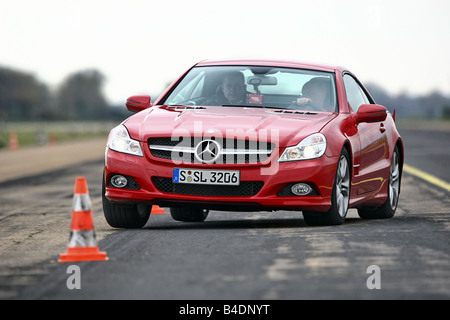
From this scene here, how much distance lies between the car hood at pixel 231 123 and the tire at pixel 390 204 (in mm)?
1740

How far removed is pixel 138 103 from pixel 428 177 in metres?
9.50

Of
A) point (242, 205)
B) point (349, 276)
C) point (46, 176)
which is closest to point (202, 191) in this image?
point (242, 205)

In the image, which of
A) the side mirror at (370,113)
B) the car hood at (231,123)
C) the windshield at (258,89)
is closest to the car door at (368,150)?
the side mirror at (370,113)

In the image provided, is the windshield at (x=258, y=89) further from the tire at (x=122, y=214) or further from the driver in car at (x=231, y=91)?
the tire at (x=122, y=214)

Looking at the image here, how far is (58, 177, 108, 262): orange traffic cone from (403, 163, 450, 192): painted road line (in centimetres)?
869

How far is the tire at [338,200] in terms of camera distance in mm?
8844

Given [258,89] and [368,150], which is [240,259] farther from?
[368,150]

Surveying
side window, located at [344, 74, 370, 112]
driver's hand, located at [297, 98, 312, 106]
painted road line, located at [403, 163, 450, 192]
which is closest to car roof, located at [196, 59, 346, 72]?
side window, located at [344, 74, 370, 112]

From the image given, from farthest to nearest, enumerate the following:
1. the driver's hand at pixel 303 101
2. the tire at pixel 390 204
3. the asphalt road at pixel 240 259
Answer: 1. the tire at pixel 390 204
2. the driver's hand at pixel 303 101
3. the asphalt road at pixel 240 259

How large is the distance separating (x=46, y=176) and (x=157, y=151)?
12.8 m

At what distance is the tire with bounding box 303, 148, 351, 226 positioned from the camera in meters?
8.84

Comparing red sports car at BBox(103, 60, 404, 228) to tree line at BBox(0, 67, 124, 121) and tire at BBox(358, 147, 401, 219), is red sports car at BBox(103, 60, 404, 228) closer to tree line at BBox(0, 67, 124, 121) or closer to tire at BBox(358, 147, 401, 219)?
tire at BBox(358, 147, 401, 219)

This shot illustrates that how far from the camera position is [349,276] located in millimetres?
6047
